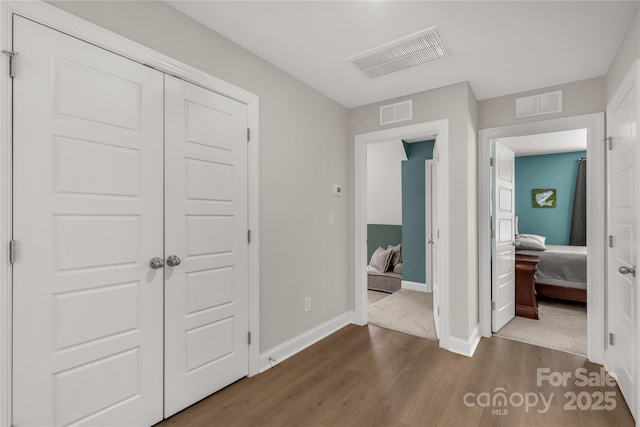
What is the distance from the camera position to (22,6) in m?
1.36

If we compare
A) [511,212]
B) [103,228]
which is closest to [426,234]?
[511,212]

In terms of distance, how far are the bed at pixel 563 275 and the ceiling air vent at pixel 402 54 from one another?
3.52 meters

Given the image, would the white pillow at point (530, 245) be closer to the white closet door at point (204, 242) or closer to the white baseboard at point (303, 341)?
the white baseboard at point (303, 341)

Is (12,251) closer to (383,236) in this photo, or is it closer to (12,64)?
(12,64)

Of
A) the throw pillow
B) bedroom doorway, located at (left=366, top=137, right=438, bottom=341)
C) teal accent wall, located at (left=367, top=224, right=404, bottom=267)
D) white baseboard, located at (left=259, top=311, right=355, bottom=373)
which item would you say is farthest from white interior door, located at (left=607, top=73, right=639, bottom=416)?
teal accent wall, located at (left=367, top=224, right=404, bottom=267)

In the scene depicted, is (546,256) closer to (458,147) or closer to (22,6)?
(458,147)

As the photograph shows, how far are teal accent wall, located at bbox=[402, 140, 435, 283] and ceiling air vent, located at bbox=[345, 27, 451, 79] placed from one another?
8.63ft

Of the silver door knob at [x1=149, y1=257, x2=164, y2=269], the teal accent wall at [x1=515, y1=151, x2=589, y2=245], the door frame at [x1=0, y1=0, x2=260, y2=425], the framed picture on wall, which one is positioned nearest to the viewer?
the door frame at [x1=0, y1=0, x2=260, y2=425]

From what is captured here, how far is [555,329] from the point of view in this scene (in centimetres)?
340

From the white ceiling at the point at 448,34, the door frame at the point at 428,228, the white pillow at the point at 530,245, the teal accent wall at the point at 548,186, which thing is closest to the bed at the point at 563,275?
the white pillow at the point at 530,245

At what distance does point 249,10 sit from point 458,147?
6.71ft

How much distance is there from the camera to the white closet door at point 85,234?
1.39 meters

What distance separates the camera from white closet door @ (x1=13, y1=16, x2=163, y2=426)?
4.57ft

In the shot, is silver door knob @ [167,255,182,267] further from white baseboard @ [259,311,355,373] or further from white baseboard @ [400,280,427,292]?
white baseboard @ [400,280,427,292]
